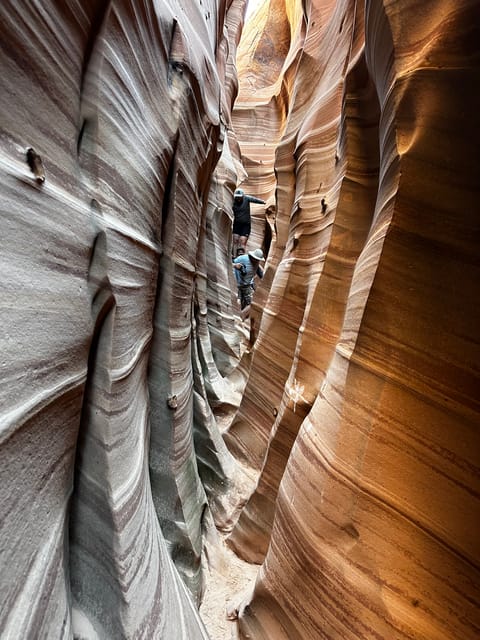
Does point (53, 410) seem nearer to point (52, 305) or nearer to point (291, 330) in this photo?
point (52, 305)

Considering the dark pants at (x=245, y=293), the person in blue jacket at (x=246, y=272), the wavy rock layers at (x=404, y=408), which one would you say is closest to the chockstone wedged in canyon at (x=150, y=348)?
the wavy rock layers at (x=404, y=408)

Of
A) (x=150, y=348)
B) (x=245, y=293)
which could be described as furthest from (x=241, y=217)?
(x=150, y=348)

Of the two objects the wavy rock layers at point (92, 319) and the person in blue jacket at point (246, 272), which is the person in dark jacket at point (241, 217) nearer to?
the person in blue jacket at point (246, 272)

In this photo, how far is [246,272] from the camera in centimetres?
675

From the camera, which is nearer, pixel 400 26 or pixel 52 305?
pixel 52 305

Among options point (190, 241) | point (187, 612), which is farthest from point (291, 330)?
point (187, 612)

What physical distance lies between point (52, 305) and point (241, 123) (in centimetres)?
893

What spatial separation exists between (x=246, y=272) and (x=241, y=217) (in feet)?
4.13

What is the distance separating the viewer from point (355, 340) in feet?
3.69

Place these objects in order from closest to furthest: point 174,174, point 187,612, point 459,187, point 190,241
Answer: point 459,187 → point 187,612 → point 174,174 → point 190,241

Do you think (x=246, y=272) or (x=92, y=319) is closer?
(x=92, y=319)

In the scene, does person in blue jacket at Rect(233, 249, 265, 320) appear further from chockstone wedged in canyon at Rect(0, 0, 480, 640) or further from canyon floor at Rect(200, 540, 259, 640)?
chockstone wedged in canyon at Rect(0, 0, 480, 640)

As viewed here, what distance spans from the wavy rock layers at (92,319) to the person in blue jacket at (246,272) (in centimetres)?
485

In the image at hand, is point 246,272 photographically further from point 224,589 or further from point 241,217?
point 224,589
